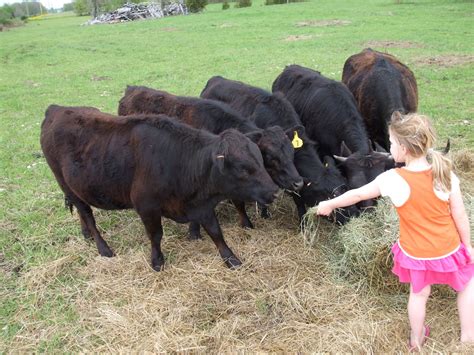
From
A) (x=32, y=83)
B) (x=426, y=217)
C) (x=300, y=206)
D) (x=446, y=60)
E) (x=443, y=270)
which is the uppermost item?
(x=426, y=217)

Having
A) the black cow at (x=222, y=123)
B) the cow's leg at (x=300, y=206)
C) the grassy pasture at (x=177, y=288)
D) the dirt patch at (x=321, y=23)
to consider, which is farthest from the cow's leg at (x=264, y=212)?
the dirt patch at (x=321, y=23)

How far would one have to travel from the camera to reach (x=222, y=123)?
5855 millimetres

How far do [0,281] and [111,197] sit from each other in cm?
144

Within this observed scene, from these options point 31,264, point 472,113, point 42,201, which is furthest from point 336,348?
point 472,113

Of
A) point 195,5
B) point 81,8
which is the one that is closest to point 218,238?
point 195,5

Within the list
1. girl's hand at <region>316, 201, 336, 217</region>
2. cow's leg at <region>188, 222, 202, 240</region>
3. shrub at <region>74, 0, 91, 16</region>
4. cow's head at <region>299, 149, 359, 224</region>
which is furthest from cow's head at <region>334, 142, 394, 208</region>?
shrub at <region>74, 0, 91, 16</region>

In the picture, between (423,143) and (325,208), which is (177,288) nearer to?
(325,208)

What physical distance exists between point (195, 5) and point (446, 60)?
3410cm

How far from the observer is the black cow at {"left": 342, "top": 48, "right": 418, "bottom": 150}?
23.1ft

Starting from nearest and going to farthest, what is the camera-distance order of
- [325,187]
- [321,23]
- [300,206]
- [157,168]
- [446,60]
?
[157,168], [325,187], [300,206], [446,60], [321,23]

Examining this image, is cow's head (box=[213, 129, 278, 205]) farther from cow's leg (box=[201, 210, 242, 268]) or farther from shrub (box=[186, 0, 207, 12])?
shrub (box=[186, 0, 207, 12])

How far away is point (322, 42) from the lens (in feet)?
63.4

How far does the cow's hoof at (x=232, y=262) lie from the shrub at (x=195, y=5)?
42348 mm

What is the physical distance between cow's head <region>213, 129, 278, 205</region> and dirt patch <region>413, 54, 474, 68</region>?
36.4 ft
